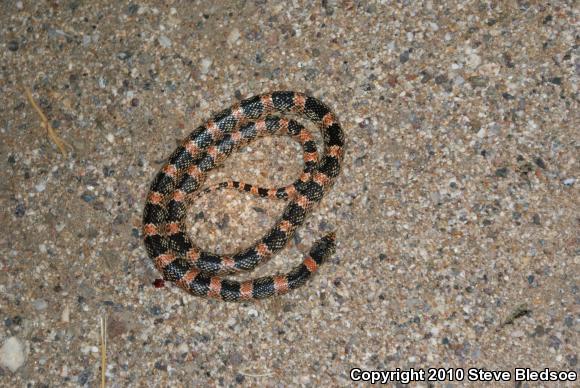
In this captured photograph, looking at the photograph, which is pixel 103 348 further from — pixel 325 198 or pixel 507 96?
pixel 507 96

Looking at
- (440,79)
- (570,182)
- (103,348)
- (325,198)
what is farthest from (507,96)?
(103,348)

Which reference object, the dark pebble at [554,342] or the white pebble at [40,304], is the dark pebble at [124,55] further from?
the dark pebble at [554,342]

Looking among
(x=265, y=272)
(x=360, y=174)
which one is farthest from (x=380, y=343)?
(x=360, y=174)

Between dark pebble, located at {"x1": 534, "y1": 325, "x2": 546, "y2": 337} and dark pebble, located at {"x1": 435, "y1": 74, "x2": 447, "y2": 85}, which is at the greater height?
dark pebble, located at {"x1": 435, "y1": 74, "x2": 447, "y2": 85}

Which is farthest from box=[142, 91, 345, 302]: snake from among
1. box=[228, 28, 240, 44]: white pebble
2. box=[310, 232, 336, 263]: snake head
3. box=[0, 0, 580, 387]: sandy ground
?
box=[228, 28, 240, 44]: white pebble

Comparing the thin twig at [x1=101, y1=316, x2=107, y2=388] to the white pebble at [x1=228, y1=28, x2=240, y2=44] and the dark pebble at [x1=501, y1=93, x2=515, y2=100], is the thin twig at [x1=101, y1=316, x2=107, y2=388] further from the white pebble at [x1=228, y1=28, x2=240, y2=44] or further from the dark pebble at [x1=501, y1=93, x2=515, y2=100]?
the dark pebble at [x1=501, y1=93, x2=515, y2=100]

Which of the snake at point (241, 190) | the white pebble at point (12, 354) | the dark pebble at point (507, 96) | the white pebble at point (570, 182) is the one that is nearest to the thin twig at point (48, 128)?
the snake at point (241, 190)
